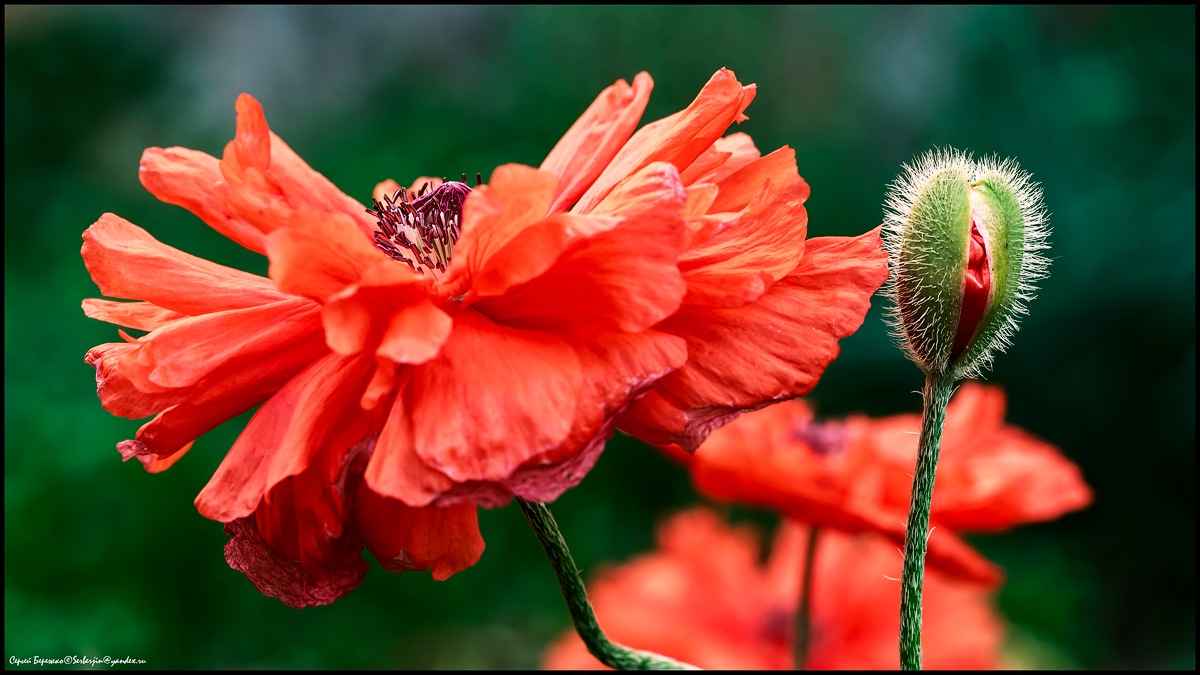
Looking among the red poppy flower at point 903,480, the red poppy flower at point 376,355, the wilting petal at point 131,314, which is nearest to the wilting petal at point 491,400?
the red poppy flower at point 376,355

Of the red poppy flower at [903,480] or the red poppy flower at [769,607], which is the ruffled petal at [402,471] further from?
the red poppy flower at [769,607]

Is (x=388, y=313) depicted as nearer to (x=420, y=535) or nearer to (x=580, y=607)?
(x=420, y=535)

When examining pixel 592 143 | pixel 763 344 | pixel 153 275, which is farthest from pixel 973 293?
pixel 153 275

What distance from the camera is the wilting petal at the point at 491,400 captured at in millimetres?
798

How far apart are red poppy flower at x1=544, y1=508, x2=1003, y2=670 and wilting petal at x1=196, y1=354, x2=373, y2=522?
1267 millimetres

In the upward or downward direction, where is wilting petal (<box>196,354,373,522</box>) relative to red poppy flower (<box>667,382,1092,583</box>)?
upward

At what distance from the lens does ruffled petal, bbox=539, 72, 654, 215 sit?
123 centimetres

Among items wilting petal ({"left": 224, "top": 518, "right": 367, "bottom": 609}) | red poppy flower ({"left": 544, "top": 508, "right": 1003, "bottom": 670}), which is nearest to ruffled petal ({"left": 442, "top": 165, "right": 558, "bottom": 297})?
wilting petal ({"left": 224, "top": 518, "right": 367, "bottom": 609})

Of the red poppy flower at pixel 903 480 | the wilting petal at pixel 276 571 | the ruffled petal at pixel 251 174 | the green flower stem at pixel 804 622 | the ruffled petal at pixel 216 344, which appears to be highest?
the ruffled petal at pixel 251 174

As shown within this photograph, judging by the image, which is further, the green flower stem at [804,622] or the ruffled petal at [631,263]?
the green flower stem at [804,622]

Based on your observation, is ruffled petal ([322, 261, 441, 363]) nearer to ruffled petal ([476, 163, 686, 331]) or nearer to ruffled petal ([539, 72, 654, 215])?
ruffled petal ([476, 163, 686, 331])

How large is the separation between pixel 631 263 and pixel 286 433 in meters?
0.41

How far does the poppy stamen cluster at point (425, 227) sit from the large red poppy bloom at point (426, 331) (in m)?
0.20

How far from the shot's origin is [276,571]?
100 cm
